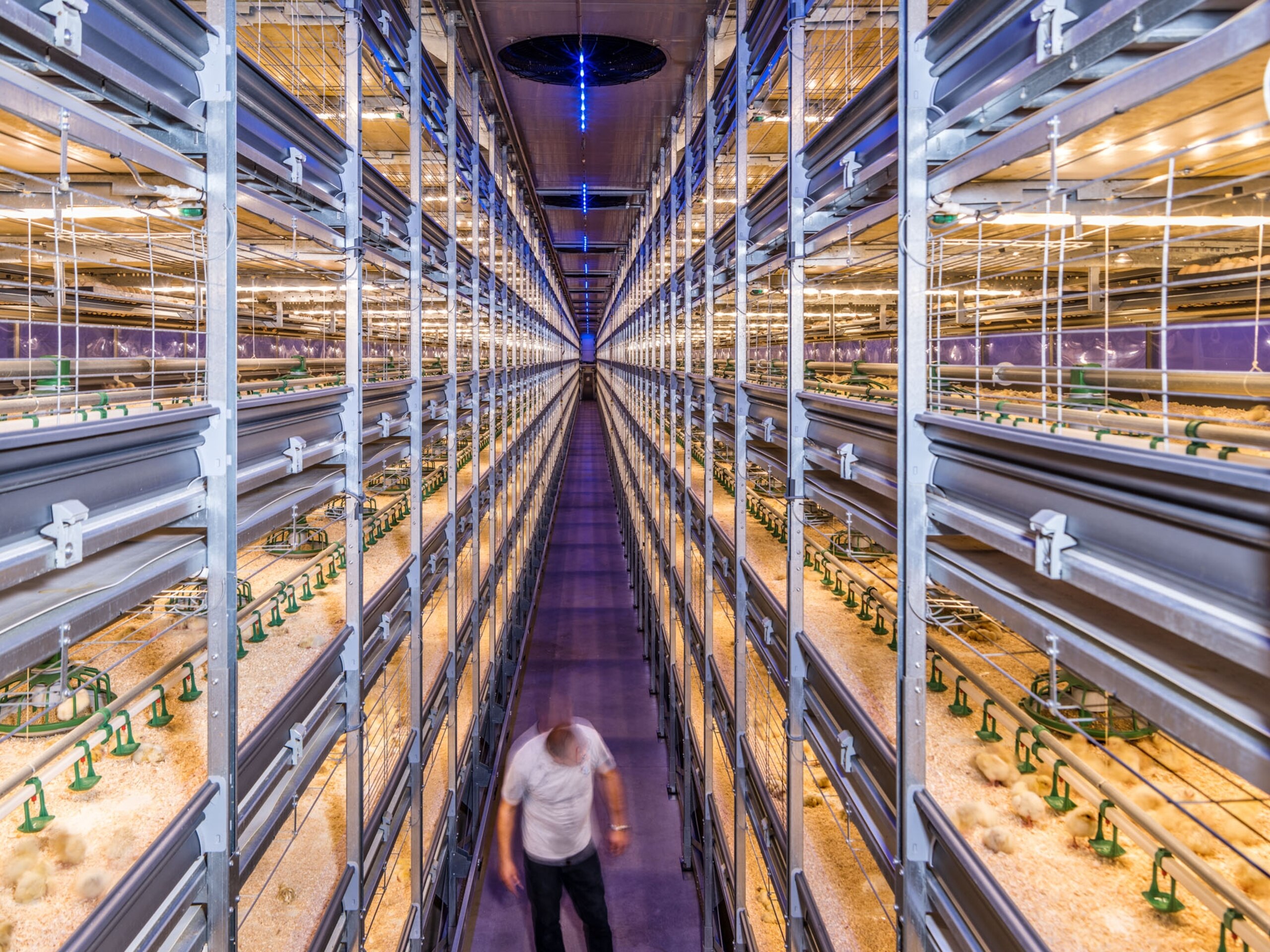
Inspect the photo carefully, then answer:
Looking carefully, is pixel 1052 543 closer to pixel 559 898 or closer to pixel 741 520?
pixel 741 520

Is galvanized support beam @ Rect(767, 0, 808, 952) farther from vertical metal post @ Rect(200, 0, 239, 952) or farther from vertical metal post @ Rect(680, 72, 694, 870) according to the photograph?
vertical metal post @ Rect(680, 72, 694, 870)

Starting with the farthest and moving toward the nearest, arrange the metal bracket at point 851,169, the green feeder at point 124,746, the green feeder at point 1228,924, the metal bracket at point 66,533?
the metal bracket at point 851,169 → the green feeder at point 124,746 → the metal bracket at point 66,533 → the green feeder at point 1228,924

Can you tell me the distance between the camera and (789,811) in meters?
2.82

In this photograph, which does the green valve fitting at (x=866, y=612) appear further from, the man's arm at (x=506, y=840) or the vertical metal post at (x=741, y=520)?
the man's arm at (x=506, y=840)

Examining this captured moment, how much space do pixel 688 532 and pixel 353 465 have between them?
121 inches

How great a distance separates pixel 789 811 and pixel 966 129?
227 centimetres

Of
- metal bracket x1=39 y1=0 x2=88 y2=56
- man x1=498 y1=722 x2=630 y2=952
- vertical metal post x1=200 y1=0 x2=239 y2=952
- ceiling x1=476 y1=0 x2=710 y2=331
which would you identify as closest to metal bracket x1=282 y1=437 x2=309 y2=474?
vertical metal post x1=200 y1=0 x2=239 y2=952

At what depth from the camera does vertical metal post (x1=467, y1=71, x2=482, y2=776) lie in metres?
5.82

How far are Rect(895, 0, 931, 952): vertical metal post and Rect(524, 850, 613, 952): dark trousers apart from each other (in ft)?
6.26

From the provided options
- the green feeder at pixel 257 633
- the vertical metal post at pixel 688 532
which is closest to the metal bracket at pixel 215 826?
the green feeder at pixel 257 633

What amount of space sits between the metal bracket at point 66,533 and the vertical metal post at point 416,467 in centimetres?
257

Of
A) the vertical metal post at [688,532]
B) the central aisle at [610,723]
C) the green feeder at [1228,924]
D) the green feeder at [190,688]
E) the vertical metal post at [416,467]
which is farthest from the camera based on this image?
the vertical metal post at [688,532]

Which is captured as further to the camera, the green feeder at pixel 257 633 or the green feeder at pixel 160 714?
the green feeder at pixel 257 633

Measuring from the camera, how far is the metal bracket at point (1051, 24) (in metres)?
1.30
